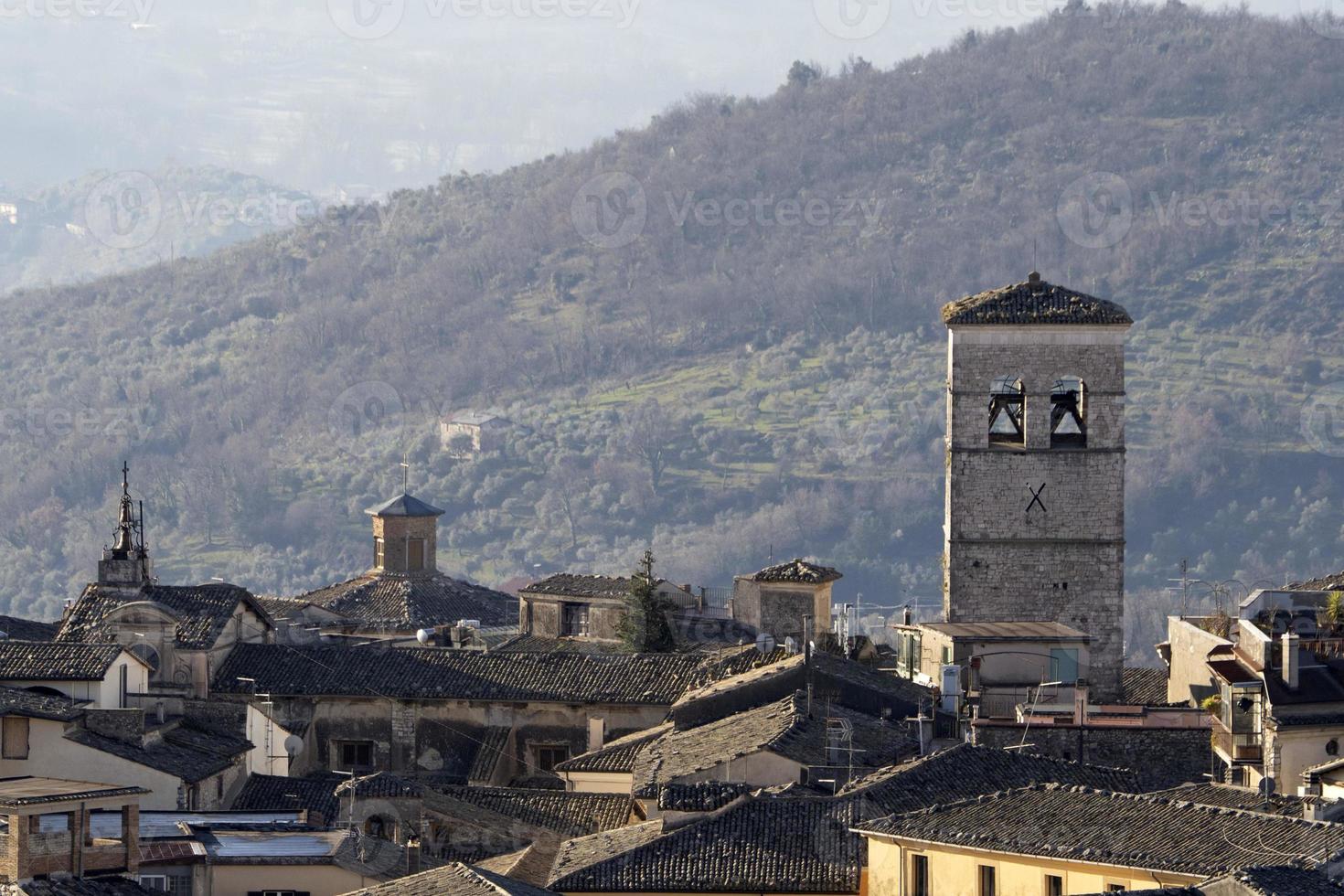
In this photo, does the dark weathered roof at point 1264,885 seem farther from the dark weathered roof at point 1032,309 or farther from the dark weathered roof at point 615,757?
the dark weathered roof at point 1032,309

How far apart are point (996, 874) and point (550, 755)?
19453mm

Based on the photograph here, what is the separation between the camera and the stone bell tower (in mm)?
48531

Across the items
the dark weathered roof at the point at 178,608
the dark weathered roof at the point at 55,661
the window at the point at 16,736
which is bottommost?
the window at the point at 16,736

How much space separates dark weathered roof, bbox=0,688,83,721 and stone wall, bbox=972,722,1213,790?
1002 centimetres


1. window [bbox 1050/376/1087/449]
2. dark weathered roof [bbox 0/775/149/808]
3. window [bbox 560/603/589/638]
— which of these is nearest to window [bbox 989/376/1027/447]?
window [bbox 1050/376/1087/449]

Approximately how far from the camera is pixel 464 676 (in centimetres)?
5025

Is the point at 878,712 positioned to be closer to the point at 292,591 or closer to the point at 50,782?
→ the point at 50,782

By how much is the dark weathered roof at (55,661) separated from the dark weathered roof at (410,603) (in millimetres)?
19884

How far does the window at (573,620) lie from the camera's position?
62906mm

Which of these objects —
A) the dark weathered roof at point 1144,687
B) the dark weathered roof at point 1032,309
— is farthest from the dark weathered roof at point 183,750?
the dark weathered roof at point 1032,309

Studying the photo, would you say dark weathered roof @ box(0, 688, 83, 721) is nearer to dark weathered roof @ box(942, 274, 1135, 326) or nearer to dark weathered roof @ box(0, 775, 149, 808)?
dark weathered roof @ box(0, 775, 149, 808)

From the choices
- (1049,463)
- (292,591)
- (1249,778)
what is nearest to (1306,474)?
(292,591)

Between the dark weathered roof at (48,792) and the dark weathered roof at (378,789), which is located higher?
the dark weathered roof at (48,792)

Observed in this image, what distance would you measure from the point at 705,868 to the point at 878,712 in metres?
10.7
